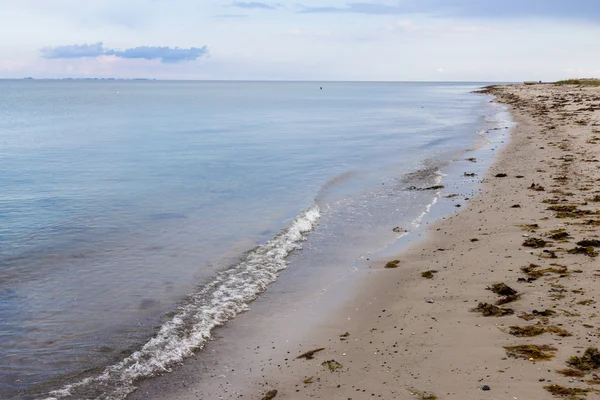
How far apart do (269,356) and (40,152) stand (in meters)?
32.9

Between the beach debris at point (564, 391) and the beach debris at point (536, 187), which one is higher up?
the beach debris at point (536, 187)

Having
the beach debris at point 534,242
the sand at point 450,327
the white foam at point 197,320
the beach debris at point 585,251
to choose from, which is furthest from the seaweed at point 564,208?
the white foam at point 197,320

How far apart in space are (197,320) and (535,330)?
6046mm

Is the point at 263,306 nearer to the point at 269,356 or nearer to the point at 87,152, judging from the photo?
the point at 269,356

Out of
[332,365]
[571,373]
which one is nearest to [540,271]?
[571,373]

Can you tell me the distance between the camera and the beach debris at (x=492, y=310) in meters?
8.26

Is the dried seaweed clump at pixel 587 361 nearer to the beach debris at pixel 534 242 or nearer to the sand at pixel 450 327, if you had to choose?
the sand at pixel 450 327

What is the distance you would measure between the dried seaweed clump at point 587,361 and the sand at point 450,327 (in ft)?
0.32

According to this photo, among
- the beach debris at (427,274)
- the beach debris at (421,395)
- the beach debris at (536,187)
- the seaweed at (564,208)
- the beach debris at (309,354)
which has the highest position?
the beach debris at (536,187)

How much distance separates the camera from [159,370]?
7699 millimetres

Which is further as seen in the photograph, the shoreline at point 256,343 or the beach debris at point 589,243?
the beach debris at point 589,243

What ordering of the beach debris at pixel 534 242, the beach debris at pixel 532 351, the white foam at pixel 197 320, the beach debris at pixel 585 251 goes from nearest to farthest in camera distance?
the beach debris at pixel 532 351 < the white foam at pixel 197 320 < the beach debris at pixel 585 251 < the beach debris at pixel 534 242

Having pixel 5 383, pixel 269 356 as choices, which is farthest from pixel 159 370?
pixel 5 383

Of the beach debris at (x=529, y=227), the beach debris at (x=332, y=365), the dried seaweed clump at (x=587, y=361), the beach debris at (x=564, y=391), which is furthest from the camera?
the beach debris at (x=529, y=227)
